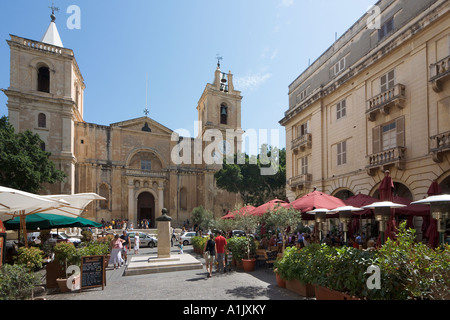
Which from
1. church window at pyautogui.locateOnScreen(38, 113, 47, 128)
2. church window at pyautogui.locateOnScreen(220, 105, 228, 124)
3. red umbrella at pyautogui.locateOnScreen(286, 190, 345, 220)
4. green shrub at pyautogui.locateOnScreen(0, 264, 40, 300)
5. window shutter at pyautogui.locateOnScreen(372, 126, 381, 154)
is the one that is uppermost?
→ church window at pyautogui.locateOnScreen(220, 105, 228, 124)

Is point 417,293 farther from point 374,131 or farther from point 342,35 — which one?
point 342,35

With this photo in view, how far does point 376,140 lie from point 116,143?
104 feet

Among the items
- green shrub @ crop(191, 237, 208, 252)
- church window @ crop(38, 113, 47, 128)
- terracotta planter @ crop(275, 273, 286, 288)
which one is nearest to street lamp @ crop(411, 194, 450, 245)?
terracotta planter @ crop(275, 273, 286, 288)

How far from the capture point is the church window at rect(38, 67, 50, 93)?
32.0 metres

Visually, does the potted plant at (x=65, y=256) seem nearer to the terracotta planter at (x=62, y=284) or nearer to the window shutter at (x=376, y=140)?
the terracotta planter at (x=62, y=284)

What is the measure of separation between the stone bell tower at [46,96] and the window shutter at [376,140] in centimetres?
2891

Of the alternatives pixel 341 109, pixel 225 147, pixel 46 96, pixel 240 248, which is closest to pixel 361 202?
pixel 240 248

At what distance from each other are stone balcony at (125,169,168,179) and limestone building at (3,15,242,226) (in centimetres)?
13

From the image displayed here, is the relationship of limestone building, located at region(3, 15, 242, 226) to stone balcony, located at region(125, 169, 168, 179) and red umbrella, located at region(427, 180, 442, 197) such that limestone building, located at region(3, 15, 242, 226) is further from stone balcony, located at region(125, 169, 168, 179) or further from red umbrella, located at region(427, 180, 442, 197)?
red umbrella, located at region(427, 180, 442, 197)

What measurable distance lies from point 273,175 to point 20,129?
29.0 metres

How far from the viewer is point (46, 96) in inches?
1213

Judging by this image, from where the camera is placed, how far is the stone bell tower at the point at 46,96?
2966 cm

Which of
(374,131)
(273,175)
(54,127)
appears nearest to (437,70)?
(374,131)

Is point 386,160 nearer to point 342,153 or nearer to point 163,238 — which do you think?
point 342,153
